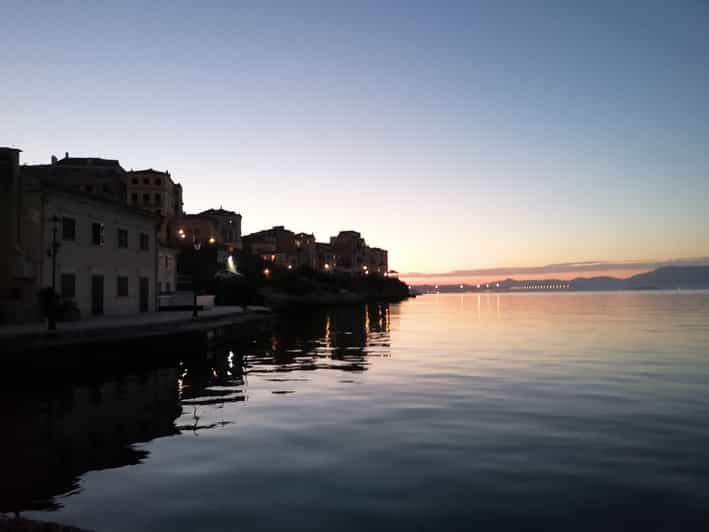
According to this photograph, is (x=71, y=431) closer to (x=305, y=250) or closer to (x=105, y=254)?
(x=105, y=254)

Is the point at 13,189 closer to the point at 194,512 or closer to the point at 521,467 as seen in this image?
the point at 194,512

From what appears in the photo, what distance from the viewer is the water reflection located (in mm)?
11281

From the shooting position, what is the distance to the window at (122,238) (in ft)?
142

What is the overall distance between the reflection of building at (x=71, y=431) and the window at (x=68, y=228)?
53.9 feet

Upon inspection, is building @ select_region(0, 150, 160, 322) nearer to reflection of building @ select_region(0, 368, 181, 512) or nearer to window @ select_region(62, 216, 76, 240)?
window @ select_region(62, 216, 76, 240)

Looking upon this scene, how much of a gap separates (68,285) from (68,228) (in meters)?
3.66

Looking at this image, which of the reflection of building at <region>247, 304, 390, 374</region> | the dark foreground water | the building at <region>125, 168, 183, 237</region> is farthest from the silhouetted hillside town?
the building at <region>125, 168, 183, 237</region>

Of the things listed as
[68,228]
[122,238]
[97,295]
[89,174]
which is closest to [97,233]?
[68,228]

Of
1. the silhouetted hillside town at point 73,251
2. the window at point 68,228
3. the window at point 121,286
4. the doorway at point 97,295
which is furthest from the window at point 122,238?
the window at point 68,228

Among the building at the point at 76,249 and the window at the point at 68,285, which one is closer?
the building at the point at 76,249

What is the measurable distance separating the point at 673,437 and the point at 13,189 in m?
33.3

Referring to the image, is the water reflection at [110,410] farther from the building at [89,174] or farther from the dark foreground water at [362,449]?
the building at [89,174]

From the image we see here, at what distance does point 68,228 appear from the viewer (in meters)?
36.7

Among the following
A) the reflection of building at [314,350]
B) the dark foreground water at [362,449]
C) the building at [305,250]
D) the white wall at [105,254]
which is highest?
the building at [305,250]
